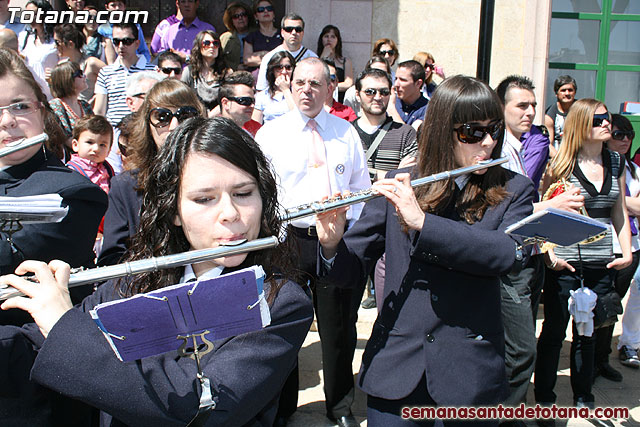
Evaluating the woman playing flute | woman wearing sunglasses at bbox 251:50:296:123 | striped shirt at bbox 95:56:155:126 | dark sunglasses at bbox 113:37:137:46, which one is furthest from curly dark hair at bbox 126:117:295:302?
dark sunglasses at bbox 113:37:137:46

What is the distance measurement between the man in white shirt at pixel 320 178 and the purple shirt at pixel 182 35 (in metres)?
3.46

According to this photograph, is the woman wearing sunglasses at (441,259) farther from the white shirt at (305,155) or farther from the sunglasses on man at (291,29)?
the sunglasses on man at (291,29)

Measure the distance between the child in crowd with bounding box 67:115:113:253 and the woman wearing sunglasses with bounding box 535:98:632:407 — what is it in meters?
3.02

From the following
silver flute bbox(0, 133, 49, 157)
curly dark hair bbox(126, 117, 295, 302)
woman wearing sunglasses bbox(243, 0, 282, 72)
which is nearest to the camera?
curly dark hair bbox(126, 117, 295, 302)

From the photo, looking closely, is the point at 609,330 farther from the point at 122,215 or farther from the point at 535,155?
the point at 122,215

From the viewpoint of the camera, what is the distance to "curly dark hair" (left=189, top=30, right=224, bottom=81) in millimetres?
6137

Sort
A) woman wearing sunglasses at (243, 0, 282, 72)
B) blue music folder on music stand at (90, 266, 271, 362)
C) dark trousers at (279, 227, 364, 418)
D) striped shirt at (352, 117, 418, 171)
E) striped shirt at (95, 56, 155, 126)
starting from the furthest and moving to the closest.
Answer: woman wearing sunglasses at (243, 0, 282, 72) → striped shirt at (95, 56, 155, 126) → striped shirt at (352, 117, 418, 171) → dark trousers at (279, 227, 364, 418) → blue music folder on music stand at (90, 266, 271, 362)

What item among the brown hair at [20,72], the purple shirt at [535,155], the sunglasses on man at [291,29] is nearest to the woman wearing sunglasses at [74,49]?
the sunglasses on man at [291,29]

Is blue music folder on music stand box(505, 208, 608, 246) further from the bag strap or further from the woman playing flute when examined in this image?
the bag strap

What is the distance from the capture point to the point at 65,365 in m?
1.33

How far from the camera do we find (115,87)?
5.87 meters

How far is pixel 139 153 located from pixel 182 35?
15.3ft

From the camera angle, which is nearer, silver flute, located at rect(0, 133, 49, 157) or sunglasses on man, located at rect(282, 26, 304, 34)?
silver flute, located at rect(0, 133, 49, 157)

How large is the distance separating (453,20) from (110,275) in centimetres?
710
